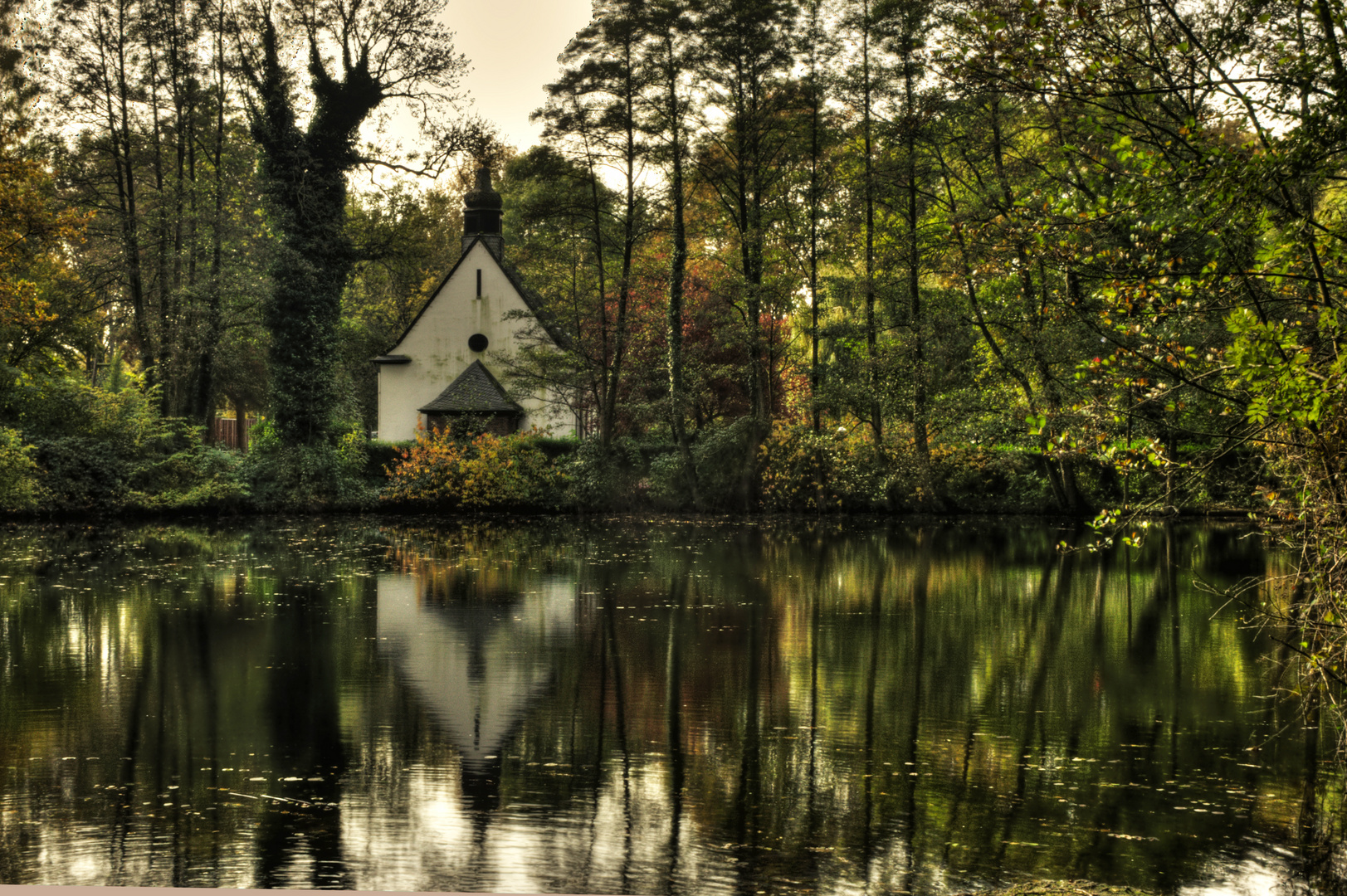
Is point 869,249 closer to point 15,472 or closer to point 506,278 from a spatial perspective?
point 506,278

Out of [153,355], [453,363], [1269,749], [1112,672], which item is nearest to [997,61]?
[1269,749]

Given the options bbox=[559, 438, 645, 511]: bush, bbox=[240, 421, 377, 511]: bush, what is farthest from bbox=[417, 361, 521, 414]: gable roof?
bbox=[240, 421, 377, 511]: bush

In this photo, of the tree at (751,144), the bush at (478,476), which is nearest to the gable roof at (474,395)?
the bush at (478,476)

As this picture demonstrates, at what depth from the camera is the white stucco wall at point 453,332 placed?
4197 centimetres

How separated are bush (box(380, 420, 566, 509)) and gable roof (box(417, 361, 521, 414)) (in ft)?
26.2

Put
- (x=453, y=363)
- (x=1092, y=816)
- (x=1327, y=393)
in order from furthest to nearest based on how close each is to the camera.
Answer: (x=453, y=363) → (x=1092, y=816) → (x=1327, y=393)

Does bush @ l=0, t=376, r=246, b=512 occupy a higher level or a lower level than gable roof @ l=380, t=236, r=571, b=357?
lower

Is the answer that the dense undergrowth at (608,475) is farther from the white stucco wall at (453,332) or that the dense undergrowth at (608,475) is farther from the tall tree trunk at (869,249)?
the white stucco wall at (453,332)

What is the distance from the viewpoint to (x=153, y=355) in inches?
1209

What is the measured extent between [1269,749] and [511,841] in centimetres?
514

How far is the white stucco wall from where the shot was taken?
41969 mm

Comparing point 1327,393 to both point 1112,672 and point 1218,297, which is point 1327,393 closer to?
point 1218,297

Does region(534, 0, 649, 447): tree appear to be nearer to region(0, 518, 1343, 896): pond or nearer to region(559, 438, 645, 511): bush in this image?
region(559, 438, 645, 511): bush

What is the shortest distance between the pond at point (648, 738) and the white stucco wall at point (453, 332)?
26830mm
